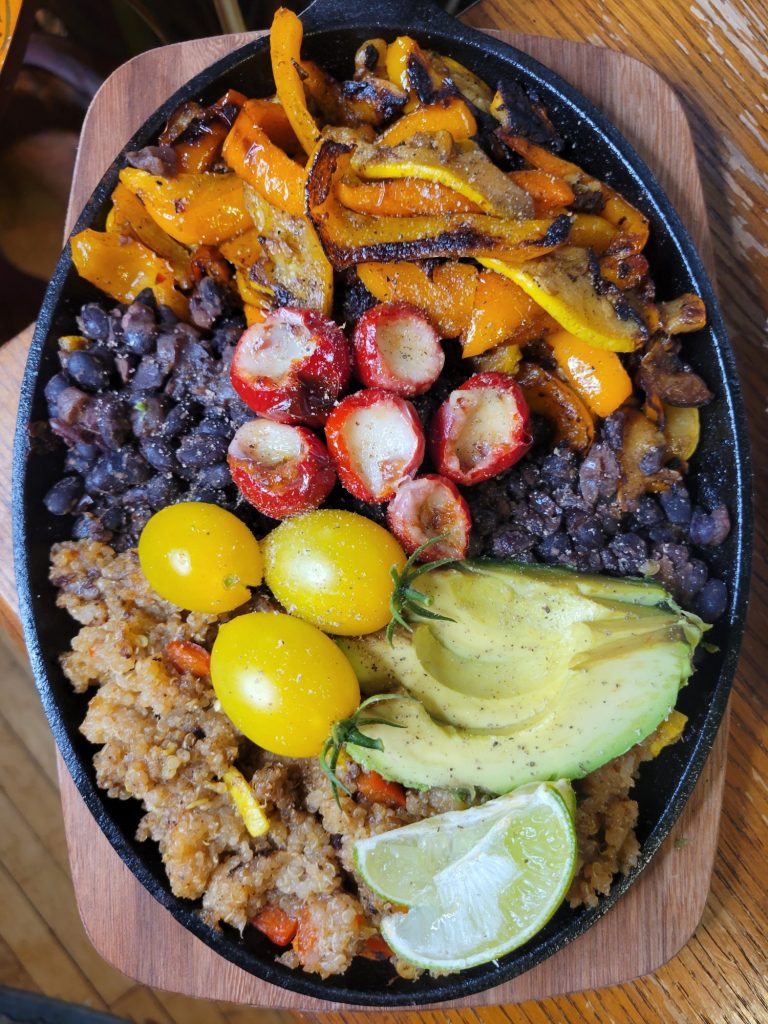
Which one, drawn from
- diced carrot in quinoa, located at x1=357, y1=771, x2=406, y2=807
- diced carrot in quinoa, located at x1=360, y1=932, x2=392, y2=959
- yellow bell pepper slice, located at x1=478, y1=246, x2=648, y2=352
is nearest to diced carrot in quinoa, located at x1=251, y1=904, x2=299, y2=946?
diced carrot in quinoa, located at x1=360, y1=932, x2=392, y2=959

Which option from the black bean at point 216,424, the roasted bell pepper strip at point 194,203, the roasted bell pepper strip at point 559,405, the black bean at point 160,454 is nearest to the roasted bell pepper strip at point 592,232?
the roasted bell pepper strip at point 559,405

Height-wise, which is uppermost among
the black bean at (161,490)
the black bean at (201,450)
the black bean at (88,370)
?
the black bean at (201,450)

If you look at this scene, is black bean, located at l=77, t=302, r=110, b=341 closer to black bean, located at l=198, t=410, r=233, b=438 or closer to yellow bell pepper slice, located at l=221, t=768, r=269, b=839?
black bean, located at l=198, t=410, r=233, b=438

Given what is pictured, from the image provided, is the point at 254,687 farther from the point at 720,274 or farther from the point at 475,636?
the point at 720,274

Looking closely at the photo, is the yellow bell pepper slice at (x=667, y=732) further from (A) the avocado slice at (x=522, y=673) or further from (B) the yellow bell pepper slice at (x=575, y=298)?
(B) the yellow bell pepper slice at (x=575, y=298)

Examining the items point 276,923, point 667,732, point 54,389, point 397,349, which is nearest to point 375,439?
point 397,349

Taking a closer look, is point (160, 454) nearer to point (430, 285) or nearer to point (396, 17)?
point (430, 285)
